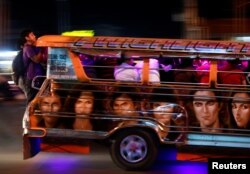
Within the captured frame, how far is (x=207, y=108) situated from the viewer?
726 centimetres

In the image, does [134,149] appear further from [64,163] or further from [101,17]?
[101,17]

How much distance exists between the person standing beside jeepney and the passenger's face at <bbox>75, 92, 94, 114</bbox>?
4.08 feet

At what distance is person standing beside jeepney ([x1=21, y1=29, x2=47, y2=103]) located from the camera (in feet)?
Answer: 27.7

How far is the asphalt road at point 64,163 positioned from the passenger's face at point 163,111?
0.73 m

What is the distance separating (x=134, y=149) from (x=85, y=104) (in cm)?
89

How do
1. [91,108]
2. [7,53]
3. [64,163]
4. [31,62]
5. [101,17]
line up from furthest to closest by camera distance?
[101,17], [7,53], [31,62], [64,163], [91,108]

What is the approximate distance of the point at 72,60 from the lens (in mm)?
7512

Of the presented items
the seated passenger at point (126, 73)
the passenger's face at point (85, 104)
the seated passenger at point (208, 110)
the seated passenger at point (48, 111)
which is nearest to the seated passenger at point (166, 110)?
Result: the seated passenger at point (208, 110)

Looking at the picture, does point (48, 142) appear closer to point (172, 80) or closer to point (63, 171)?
point (63, 171)

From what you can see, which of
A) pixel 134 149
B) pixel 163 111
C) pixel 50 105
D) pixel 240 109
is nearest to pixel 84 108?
pixel 50 105

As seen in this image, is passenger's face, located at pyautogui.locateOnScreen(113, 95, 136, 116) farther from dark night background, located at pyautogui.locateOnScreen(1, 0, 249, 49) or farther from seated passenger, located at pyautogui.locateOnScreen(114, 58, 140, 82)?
dark night background, located at pyautogui.locateOnScreen(1, 0, 249, 49)

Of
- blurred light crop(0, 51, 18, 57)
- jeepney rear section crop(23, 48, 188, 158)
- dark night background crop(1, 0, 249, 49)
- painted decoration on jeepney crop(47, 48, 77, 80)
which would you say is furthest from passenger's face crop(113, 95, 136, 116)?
dark night background crop(1, 0, 249, 49)

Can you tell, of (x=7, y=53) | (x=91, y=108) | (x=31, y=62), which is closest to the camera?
(x=91, y=108)

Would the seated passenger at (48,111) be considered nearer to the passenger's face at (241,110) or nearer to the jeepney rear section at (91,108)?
the jeepney rear section at (91,108)
